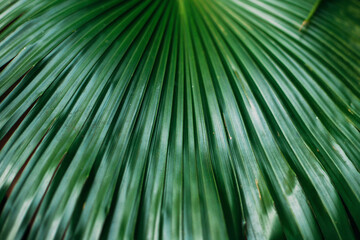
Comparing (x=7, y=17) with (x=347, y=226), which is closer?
(x=347, y=226)

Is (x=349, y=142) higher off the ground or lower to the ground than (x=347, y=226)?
higher

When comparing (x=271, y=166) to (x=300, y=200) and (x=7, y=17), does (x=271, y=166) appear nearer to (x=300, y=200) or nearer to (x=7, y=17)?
(x=300, y=200)

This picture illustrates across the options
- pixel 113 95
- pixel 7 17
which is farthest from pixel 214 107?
pixel 7 17

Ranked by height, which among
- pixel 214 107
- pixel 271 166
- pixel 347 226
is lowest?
pixel 347 226

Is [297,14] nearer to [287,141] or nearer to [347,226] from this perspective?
[287,141]

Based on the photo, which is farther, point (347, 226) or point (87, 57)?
point (87, 57)

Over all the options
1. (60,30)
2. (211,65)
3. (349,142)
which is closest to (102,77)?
(60,30)
